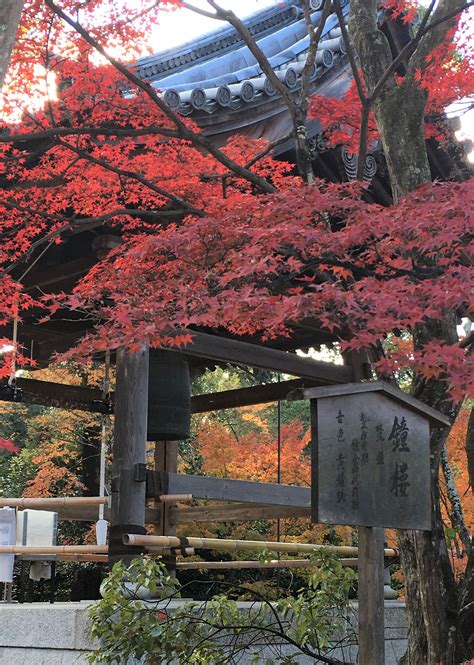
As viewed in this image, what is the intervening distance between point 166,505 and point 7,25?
917 centimetres

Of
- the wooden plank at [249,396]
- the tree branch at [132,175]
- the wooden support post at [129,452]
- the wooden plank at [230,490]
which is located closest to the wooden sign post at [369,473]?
the tree branch at [132,175]

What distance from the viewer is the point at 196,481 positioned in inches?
361

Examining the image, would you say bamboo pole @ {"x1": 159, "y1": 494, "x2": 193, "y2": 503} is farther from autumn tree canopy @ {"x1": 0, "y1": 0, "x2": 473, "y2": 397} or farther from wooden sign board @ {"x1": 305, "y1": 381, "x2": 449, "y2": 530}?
wooden sign board @ {"x1": 305, "y1": 381, "x2": 449, "y2": 530}

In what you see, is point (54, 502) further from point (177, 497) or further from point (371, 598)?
point (371, 598)

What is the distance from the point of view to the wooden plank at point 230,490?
8.72 m

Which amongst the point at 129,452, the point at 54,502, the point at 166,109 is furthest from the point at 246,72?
the point at 54,502

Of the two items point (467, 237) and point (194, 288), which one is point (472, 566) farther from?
point (194, 288)

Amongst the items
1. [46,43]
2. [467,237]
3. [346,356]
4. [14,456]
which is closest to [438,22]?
[467,237]

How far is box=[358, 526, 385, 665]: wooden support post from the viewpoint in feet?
17.0

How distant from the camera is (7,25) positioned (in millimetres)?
3340

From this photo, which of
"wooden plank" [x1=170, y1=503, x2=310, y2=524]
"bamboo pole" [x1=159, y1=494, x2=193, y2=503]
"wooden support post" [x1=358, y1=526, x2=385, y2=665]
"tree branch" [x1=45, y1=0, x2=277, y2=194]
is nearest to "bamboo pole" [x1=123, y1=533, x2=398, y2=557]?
"bamboo pole" [x1=159, y1=494, x2=193, y2=503]

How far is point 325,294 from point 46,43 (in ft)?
11.5

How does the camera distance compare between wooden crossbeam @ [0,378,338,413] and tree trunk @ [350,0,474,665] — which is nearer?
tree trunk @ [350,0,474,665]

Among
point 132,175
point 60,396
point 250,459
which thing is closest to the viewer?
point 132,175
